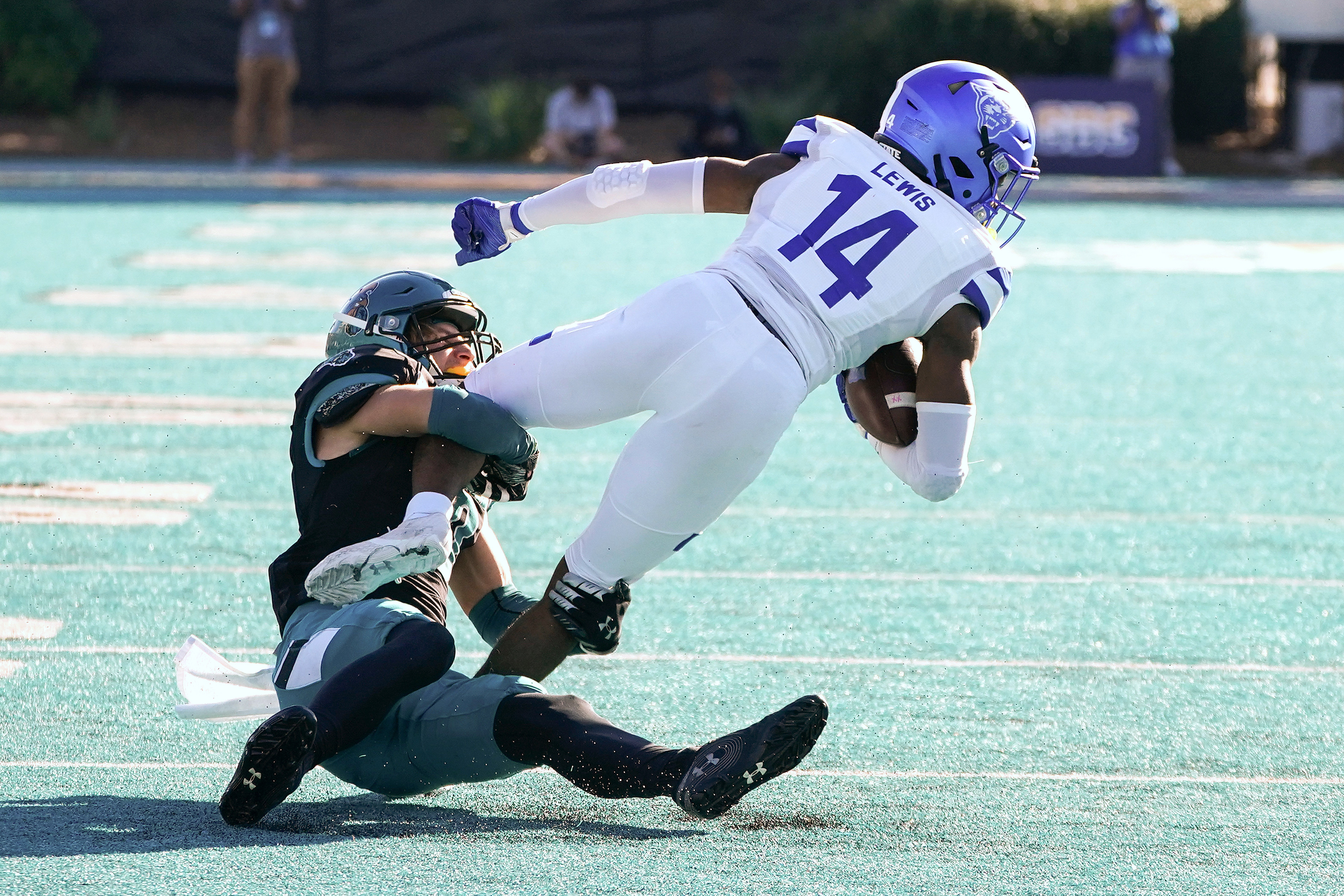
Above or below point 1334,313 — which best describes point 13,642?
above

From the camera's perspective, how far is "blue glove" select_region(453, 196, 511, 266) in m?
3.93

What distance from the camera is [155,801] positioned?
3.37 m

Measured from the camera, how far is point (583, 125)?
19859 mm

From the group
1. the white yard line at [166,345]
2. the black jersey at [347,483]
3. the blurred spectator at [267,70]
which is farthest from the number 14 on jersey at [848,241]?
the blurred spectator at [267,70]

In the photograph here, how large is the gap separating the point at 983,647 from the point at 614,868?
181cm

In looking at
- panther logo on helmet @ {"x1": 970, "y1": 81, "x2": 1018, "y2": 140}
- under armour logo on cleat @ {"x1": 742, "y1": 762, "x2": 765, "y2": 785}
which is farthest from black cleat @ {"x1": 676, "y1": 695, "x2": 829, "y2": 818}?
panther logo on helmet @ {"x1": 970, "y1": 81, "x2": 1018, "y2": 140}

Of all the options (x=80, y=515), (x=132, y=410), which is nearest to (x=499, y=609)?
(x=80, y=515)

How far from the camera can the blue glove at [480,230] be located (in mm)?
3926

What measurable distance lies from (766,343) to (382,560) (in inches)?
33.4

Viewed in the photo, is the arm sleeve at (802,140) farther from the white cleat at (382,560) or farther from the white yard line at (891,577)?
the white yard line at (891,577)

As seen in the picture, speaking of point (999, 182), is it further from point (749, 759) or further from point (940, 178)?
point (749, 759)

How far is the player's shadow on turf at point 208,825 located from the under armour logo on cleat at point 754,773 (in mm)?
196

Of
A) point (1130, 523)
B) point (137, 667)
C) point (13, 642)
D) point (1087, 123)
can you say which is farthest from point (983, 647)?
point (1087, 123)

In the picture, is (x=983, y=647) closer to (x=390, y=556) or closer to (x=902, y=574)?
(x=902, y=574)
